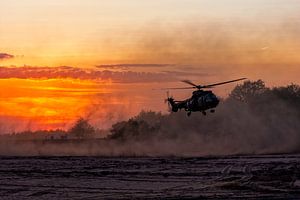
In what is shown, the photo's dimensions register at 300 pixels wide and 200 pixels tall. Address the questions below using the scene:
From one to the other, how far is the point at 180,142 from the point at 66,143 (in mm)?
18321

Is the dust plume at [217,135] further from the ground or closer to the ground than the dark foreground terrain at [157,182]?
further from the ground

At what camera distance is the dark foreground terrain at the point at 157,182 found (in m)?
27.9

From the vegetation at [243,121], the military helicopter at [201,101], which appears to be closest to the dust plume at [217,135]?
the vegetation at [243,121]

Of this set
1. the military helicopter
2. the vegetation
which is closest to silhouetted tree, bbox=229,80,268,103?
the vegetation

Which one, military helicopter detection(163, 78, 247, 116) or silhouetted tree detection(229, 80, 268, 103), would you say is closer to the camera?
military helicopter detection(163, 78, 247, 116)

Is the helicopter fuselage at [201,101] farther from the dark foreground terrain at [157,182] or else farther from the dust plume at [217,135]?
the dust plume at [217,135]

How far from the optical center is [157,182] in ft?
111

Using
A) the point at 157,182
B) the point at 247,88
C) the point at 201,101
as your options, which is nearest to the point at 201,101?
the point at 201,101

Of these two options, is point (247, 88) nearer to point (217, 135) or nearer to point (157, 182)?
point (217, 135)

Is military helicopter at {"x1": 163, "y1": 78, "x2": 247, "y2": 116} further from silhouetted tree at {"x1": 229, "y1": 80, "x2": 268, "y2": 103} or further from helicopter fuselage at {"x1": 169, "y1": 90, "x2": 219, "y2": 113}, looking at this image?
silhouetted tree at {"x1": 229, "y1": 80, "x2": 268, "y2": 103}

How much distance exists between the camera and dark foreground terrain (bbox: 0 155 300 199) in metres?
27.9

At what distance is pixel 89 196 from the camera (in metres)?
28.0

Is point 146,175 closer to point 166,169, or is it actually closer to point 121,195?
point 166,169

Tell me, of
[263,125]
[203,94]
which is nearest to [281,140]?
[263,125]
